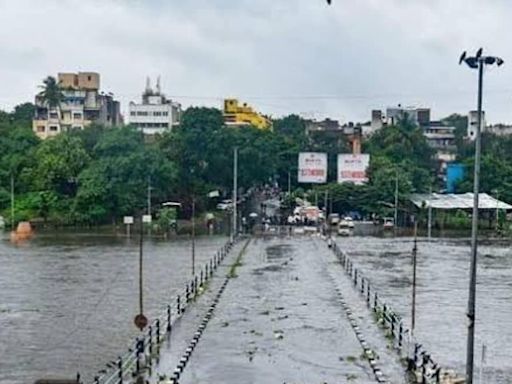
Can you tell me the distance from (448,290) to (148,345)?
1504cm

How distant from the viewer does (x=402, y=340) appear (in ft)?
70.6

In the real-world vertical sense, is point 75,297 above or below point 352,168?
below

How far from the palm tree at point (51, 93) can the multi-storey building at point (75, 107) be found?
2.75 ft

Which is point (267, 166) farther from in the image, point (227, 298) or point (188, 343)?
point (188, 343)

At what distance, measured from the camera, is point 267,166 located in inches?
2751

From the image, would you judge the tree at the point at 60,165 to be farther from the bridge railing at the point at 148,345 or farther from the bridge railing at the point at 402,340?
the bridge railing at the point at 148,345

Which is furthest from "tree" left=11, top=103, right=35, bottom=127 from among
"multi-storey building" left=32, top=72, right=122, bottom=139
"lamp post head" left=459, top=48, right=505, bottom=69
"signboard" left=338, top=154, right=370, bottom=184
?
"lamp post head" left=459, top=48, right=505, bottom=69

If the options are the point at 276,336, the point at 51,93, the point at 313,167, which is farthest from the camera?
the point at 51,93

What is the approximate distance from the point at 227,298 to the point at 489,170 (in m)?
45.8

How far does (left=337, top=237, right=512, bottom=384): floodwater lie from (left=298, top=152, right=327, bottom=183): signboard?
48.5ft

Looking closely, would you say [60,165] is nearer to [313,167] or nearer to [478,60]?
[313,167]

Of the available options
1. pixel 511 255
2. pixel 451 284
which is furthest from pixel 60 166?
pixel 451 284

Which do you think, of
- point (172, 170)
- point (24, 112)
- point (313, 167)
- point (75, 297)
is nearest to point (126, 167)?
point (172, 170)

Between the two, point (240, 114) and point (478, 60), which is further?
point (240, 114)
